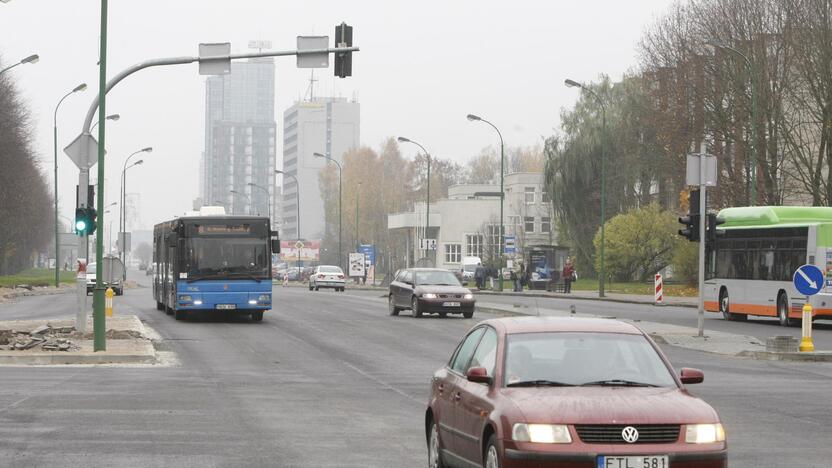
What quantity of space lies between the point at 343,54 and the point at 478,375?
16663 mm

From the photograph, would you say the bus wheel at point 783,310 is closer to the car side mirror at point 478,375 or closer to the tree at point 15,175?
the car side mirror at point 478,375

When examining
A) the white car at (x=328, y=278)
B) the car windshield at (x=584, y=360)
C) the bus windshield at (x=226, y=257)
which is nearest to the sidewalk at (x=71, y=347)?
the bus windshield at (x=226, y=257)

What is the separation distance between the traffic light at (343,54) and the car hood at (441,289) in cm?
1495

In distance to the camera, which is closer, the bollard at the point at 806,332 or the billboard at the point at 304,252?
the bollard at the point at 806,332

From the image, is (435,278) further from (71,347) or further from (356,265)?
(356,265)

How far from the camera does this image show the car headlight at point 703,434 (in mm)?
8461

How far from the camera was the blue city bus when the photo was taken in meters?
35.8

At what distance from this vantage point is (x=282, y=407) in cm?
1655

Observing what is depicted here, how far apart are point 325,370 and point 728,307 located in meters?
21.7

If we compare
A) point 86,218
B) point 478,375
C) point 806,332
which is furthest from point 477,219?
point 478,375

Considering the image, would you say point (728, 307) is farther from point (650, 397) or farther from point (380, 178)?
point (380, 178)

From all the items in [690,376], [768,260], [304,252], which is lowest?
[690,376]

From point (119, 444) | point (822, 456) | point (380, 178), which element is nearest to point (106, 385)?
point (119, 444)

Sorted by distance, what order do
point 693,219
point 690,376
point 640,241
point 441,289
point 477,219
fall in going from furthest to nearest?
point 477,219 → point 640,241 → point 441,289 → point 693,219 → point 690,376
